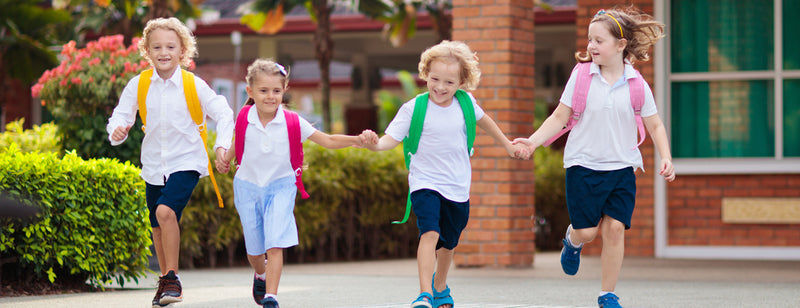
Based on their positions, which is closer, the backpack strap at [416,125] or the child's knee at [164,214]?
the backpack strap at [416,125]

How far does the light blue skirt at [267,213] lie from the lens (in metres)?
5.76

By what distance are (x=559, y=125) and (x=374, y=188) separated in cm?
640

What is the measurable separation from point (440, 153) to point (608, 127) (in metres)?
0.92

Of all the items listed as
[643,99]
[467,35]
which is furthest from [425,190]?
[467,35]

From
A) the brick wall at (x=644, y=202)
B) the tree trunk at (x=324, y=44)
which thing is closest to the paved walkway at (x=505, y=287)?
the brick wall at (x=644, y=202)

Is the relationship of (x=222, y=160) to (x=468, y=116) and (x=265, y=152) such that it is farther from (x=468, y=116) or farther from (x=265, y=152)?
(x=468, y=116)

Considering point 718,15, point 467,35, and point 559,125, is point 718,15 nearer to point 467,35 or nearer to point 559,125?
point 467,35

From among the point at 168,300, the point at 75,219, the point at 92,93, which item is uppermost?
the point at 92,93

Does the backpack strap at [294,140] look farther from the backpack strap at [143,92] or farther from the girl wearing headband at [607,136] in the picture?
the girl wearing headband at [607,136]

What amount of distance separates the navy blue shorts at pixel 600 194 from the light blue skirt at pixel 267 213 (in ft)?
5.10

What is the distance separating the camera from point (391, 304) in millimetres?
6637

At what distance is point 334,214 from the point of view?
1194 centimetres

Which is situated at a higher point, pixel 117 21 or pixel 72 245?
pixel 117 21

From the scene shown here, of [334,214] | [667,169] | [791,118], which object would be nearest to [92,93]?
[334,214]
